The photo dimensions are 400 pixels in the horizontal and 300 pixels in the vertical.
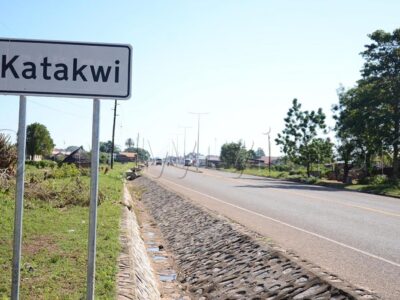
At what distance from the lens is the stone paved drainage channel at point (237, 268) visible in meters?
6.73

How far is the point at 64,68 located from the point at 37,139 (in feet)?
247

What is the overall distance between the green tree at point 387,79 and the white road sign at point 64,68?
32.8 m

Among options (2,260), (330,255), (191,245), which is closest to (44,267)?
(2,260)

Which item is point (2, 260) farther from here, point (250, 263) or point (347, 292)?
point (347, 292)

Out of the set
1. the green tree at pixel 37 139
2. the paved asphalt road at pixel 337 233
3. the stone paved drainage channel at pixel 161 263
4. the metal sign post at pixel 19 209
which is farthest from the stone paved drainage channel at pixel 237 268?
the green tree at pixel 37 139

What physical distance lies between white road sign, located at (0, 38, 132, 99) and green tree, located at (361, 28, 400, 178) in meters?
32.8

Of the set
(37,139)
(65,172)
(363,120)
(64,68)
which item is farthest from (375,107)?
(37,139)

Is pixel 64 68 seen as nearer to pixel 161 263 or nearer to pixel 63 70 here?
pixel 63 70

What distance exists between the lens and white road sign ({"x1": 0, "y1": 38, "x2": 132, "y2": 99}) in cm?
329

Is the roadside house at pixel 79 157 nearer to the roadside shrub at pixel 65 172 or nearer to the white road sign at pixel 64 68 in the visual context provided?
the roadside shrub at pixel 65 172

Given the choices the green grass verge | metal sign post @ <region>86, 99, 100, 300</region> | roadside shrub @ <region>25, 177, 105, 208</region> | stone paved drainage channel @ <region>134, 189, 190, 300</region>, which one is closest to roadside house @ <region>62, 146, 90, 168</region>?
roadside shrub @ <region>25, 177, 105, 208</region>

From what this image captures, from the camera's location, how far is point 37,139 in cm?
7394

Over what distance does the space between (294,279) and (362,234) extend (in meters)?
4.57

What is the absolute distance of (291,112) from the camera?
5066 centimetres
